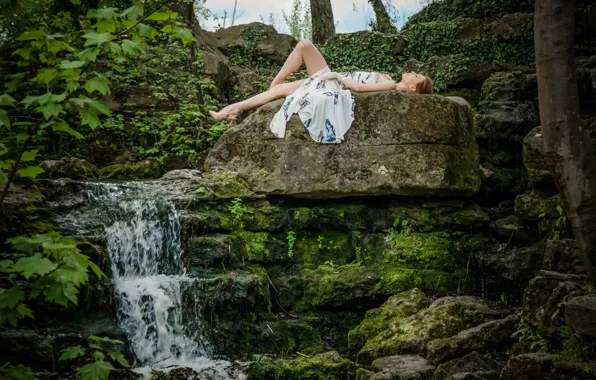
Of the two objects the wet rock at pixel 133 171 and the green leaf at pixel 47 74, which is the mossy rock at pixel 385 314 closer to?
the green leaf at pixel 47 74

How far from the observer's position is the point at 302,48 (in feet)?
26.9

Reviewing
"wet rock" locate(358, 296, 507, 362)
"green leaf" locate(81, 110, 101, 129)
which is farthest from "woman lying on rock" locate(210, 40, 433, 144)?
"green leaf" locate(81, 110, 101, 129)

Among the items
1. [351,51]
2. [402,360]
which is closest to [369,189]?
[402,360]

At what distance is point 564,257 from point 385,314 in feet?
6.73

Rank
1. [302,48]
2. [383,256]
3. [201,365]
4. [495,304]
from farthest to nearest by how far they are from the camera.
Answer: [302,48]
[383,256]
[495,304]
[201,365]

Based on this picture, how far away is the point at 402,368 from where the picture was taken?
16.3 feet

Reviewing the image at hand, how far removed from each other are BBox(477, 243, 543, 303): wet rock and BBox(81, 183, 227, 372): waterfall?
11.6 feet

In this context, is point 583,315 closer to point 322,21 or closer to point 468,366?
point 468,366

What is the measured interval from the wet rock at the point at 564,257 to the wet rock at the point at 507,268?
111 centimetres

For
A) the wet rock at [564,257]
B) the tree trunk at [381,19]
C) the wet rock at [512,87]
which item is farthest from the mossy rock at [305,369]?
the tree trunk at [381,19]

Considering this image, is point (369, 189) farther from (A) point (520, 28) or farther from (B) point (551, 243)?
(A) point (520, 28)

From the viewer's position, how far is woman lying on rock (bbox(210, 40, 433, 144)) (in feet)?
24.7

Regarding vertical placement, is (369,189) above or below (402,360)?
above

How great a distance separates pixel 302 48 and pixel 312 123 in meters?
1.34
